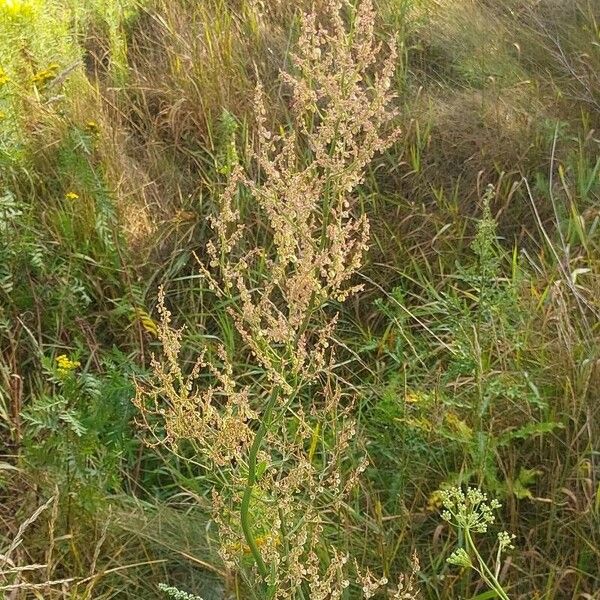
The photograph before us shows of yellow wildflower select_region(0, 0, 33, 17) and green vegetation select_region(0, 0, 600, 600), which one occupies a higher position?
yellow wildflower select_region(0, 0, 33, 17)

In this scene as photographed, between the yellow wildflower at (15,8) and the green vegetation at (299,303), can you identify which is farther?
the yellow wildflower at (15,8)

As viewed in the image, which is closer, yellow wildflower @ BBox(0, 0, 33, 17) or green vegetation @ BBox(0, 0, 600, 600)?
green vegetation @ BBox(0, 0, 600, 600)

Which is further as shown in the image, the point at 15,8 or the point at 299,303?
the point at 15,8

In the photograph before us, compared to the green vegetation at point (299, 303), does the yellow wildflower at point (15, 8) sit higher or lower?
higher

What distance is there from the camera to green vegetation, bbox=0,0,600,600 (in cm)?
149

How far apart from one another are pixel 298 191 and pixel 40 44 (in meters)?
2.64

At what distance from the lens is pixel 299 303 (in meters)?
1.32

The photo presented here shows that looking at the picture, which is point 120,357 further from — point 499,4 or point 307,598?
point 499,4

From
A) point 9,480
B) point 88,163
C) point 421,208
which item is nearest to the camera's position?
point 9,480

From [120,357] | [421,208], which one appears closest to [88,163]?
[120,357]

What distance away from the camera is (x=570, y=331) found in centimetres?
237

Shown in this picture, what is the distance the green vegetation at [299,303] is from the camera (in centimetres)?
149

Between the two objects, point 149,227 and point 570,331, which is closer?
point 570,331

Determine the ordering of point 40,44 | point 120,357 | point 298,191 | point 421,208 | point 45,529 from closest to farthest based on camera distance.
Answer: point 298,191 < point 45,529 < point 120,357 < point 421,208 < point 40,44
